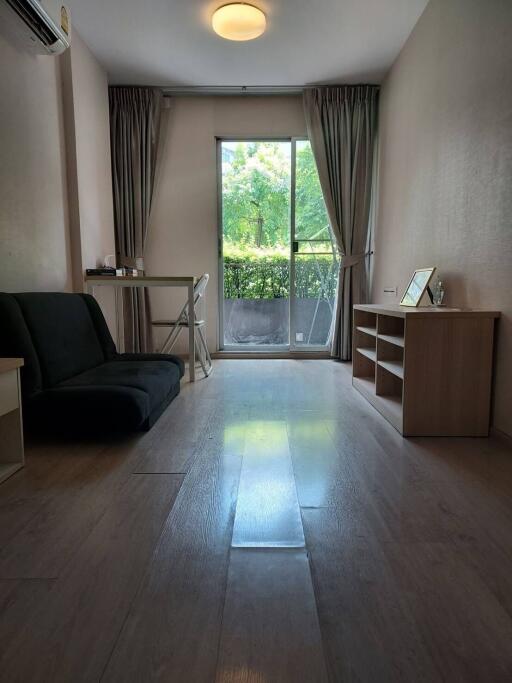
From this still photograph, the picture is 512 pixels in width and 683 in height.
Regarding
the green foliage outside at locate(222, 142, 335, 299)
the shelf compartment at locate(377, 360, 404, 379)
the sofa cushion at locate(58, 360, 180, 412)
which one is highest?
the green foliage outside at locate(222, 142, 335, 299)

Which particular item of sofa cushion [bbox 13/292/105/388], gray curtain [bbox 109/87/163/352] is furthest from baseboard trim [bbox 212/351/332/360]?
sofa cushion [bbox 13/292/105/388]

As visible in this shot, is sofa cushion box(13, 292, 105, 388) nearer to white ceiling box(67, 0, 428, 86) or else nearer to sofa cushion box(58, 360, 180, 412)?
sofa cushion box(58, 360, 180, 412)

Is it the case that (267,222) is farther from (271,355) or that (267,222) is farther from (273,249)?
(271,355)

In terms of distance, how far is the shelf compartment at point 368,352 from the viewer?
2.87 metres

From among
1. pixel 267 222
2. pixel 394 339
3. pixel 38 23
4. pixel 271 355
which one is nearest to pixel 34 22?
pixel 38 23

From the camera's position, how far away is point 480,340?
207 centimetres

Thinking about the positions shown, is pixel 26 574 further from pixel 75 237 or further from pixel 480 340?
pixel 75 237

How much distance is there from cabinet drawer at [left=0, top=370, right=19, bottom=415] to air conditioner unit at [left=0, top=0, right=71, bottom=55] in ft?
6.53

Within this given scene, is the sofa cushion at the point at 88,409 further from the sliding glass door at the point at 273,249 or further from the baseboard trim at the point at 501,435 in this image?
the sliding glass door at the point at 273,249

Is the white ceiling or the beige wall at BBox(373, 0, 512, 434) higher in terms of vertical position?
the white ceiling

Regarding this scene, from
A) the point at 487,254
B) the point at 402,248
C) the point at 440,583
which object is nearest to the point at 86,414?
the point at 440,583

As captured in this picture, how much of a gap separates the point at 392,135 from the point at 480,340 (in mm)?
2511

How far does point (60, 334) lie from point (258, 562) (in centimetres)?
181

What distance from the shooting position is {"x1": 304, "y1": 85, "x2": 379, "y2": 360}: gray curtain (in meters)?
4.17
